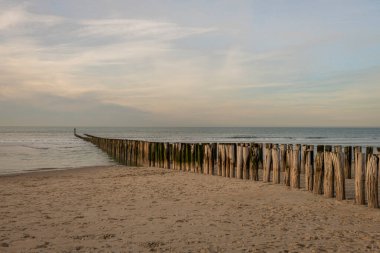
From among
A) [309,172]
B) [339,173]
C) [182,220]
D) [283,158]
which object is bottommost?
[182,220]

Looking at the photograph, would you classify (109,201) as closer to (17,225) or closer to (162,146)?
(17,225)

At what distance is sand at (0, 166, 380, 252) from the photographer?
5734mm

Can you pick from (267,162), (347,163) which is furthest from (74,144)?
(267,162)

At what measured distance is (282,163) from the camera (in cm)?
1124

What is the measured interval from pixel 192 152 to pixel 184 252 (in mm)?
9738

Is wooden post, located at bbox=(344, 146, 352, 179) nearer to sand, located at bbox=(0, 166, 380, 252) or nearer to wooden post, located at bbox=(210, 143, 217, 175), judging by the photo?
sand, located at bbox=(0, 166, 380, 252)

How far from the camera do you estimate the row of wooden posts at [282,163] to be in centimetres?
835

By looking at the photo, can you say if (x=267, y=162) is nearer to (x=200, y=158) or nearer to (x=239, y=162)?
(x=239, y=162)

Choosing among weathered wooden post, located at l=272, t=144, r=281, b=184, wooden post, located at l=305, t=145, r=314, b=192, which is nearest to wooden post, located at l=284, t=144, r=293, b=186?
weathered wooden post, located at l=272, t=144, r=281, b=184

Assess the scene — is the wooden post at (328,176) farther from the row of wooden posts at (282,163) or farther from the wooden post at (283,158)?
the wooden post at (283,158)

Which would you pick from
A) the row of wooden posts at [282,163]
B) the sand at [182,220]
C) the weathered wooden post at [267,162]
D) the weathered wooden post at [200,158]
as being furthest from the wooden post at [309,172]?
the weathered wooden post at [200,158]

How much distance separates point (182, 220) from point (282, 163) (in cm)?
489

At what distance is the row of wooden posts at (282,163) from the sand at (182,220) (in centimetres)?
36

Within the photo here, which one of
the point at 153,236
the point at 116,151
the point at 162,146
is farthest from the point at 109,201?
the point at 116,151
